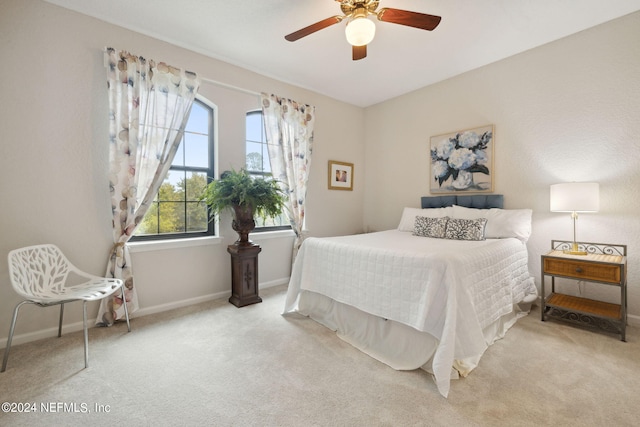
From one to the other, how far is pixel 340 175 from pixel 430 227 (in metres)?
1.81

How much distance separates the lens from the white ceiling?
233 cm

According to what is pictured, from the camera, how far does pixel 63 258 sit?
2.29m

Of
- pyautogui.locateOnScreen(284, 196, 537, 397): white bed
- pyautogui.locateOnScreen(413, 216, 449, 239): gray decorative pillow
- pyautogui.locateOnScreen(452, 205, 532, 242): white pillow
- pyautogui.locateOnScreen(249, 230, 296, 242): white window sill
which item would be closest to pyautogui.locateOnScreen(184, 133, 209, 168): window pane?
pyautogui.locateOnScreen(249, 230, 296, 242): white window sill

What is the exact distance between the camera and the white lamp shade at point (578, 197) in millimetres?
2410

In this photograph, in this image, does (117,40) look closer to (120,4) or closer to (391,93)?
(120,4)

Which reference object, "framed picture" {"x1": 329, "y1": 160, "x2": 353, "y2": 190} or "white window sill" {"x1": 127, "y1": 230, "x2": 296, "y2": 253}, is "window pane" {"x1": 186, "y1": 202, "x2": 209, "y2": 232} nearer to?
"white window sill" {"x1": 127, "y1": 230, "x2": 296, "y2": 253}

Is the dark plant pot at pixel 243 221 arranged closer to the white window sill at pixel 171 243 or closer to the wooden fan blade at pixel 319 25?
the white window sill at pixel 171 243

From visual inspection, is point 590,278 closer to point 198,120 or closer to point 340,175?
point 340,175

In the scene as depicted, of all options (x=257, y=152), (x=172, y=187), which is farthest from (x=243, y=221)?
(x=257, y=152)

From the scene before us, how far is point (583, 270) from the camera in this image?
2.38 metres

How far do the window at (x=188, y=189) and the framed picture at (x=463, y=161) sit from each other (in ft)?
9.72

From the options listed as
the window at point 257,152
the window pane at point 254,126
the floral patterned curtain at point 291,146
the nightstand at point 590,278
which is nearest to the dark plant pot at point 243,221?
the window at point 257,152

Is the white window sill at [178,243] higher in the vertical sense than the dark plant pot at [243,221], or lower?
lower

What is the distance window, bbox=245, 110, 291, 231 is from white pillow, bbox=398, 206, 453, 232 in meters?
1.65
